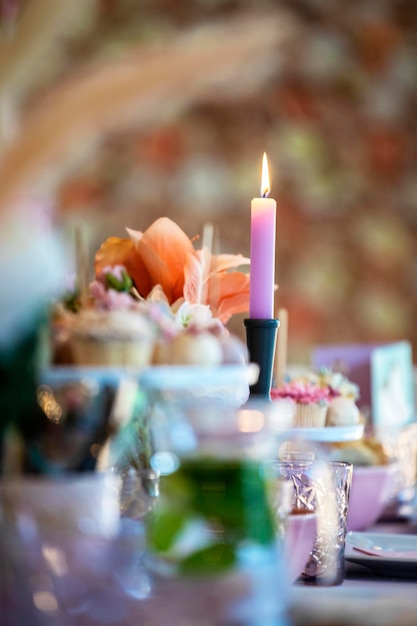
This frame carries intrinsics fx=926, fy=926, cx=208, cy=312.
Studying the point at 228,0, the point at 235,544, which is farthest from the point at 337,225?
the point at 235,544

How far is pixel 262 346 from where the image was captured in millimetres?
722

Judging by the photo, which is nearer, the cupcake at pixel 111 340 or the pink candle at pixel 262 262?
the cupcake at pixel 111 340

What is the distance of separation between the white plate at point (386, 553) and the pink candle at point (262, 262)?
0.67 ft

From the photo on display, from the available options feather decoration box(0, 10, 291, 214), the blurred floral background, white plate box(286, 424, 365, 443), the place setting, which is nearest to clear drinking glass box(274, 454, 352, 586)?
the place setting

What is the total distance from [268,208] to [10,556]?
0.39m

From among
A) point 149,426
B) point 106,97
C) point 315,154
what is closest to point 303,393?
point 149,426

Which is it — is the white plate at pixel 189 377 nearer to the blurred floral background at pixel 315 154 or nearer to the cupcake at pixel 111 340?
the cupcake at pixel 111 340

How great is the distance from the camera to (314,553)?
668mm

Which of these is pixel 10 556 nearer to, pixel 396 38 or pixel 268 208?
pixel 268 208

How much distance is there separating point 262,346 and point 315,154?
240cm

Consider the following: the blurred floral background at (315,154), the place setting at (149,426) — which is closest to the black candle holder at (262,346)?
the place setting at (149,426)

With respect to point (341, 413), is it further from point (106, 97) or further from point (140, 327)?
point (106, 97)

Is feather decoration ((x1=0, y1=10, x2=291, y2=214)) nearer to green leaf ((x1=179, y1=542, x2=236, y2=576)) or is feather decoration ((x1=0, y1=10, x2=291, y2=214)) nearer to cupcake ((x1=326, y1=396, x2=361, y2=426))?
green leaf ((x1=179, y1=542, x2=236, y2=576))

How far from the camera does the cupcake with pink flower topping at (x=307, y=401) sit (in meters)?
0.87
